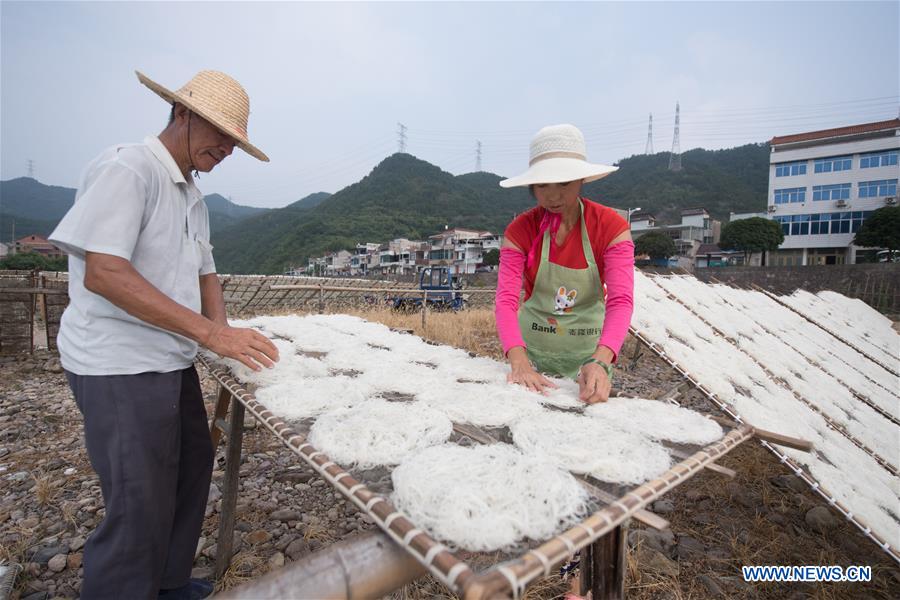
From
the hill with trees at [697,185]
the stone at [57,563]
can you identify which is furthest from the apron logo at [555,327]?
the hill with trees at [697,185]

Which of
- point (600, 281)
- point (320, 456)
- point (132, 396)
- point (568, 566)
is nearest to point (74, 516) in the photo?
point (132, 396)

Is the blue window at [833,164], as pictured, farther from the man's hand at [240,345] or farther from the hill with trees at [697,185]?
the man's hand at [240,345]

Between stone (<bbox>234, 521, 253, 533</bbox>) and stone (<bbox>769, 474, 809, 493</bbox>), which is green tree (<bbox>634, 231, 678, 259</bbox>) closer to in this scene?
stone (<bbox>769, 474, 809, 493</bbox>)

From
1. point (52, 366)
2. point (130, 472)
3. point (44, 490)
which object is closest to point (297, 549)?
point (130, 472)

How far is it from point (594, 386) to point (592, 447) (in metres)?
0.50

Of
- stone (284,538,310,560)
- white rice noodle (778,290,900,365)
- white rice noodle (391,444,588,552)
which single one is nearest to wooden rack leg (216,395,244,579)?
stone (284,538,310,560)

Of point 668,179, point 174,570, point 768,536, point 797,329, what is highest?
point 668,179

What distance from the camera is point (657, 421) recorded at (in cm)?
142

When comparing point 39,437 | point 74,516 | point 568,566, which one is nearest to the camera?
point 568,566

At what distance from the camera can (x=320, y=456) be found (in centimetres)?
107

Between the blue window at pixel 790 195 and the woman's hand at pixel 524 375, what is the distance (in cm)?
4701

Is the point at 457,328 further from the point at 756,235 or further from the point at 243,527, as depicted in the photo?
the point at 756,235

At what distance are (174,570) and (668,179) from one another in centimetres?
8358

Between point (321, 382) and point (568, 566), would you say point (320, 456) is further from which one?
point (568, 566)
